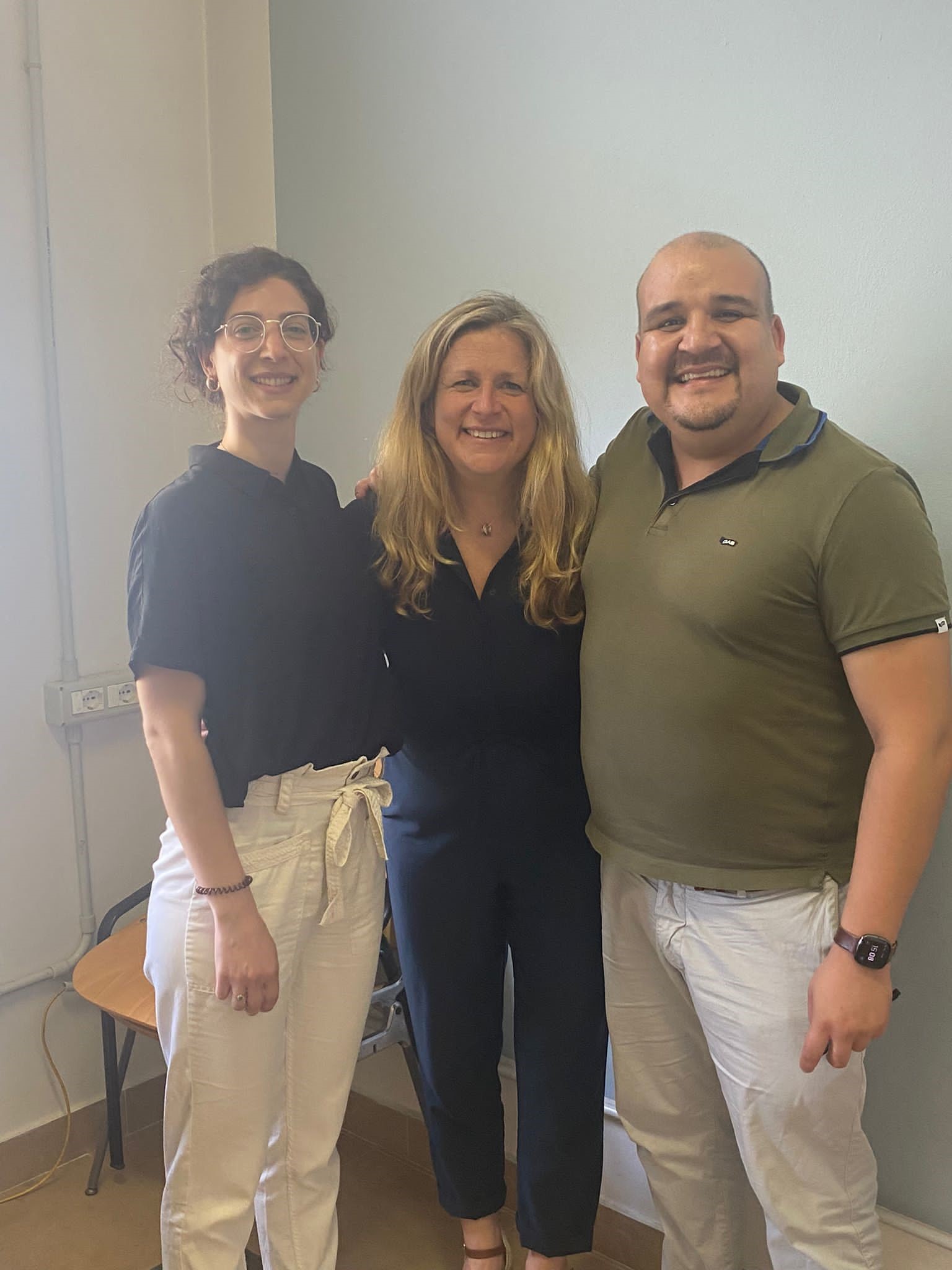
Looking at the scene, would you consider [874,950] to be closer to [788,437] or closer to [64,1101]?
[788,437]

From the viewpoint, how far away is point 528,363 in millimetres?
1508

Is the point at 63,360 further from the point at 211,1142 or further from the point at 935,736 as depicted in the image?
the point at 935,736

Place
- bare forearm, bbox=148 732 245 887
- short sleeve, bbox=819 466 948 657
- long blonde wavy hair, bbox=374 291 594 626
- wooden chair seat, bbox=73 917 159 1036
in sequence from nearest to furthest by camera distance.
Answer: short sleeve, bbox=819 466 948 657
bare forearm, bbox=148 732 245 887
long blonde wavy hair, bbox=374 291 594 626
wooden chair seat, bbox=73 917 159 1036

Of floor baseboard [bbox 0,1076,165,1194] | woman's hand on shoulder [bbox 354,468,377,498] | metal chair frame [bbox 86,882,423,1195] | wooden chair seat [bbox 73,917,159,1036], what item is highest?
woman's hand on shoulder [bbox 354,468,377,498]

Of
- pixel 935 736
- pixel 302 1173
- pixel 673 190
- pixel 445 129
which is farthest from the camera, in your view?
pixel 445 129

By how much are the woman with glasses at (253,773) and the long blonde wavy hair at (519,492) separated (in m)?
0.09

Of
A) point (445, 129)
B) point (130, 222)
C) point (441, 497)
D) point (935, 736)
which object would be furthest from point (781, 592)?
point (130, 222)

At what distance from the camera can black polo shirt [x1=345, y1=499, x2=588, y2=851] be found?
1.47 m

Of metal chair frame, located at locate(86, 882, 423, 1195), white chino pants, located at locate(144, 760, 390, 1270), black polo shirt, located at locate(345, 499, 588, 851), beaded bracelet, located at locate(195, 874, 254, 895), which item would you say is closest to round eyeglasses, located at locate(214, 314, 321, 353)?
black polo shirt, located at locate(345, 499, 588, 851)

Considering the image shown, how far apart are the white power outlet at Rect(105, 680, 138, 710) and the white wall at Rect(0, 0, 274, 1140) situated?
0.06 meters

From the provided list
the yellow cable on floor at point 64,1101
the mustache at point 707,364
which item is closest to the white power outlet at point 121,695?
the yellow cable on floor at point 64,1101

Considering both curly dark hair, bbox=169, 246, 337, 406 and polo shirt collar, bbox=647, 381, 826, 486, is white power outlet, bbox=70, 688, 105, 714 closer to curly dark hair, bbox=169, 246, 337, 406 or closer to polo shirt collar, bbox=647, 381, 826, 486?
curly dark hair, bbox=169, 246, 337, 406

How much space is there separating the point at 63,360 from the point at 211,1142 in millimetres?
1512

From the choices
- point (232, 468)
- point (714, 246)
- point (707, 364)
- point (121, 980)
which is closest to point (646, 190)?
point (714, 246)
